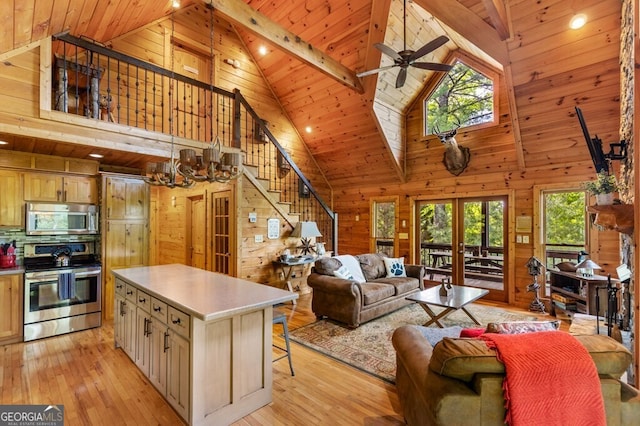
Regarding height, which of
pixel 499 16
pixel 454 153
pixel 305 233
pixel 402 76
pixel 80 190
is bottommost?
pixel 305 233

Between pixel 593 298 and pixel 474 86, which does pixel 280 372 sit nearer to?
pixel 593 298

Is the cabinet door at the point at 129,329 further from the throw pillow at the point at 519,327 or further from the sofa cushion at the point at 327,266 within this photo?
the throw pillow at the point at 519,327

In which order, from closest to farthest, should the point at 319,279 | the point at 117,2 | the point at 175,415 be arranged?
1. the point at 175,415
2. the point at 117,2
3. the point at 319,279

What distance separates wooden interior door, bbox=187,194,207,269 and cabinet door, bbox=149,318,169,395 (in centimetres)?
332

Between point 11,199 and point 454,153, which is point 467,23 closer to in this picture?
point 454,153

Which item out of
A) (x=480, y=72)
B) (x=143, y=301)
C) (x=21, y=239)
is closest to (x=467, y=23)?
(x=480, y=72)

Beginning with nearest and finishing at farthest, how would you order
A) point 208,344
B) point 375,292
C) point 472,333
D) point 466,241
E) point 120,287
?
point 472,333 < point 208,344 < point 120,287 < point 375,292 < point 466,241

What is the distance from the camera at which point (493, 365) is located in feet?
4.85

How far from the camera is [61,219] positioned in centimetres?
425

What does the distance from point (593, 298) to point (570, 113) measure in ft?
8.63

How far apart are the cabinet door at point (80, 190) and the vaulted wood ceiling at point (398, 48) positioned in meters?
0.47

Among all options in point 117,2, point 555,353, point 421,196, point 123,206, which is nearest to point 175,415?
point 555,353

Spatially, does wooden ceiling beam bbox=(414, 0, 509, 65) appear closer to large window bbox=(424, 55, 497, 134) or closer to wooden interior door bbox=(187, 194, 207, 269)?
large window bbox=(424, 55, 497, 134)

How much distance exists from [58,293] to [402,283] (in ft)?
15.8
